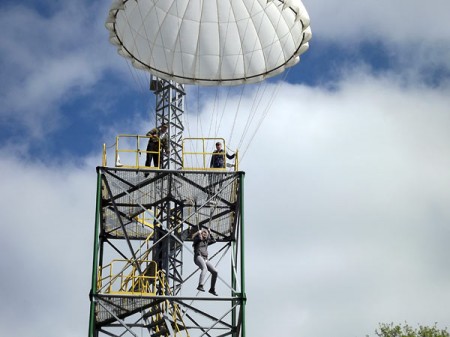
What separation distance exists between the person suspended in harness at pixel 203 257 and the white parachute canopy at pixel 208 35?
5346 mm

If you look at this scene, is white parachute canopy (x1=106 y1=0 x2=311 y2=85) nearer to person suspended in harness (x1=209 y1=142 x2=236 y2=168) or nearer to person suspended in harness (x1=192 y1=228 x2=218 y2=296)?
person suspended in harness (x1=209 y1=142 x2=236 y2=168)

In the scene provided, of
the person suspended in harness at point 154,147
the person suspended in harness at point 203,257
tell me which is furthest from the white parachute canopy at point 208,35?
the person suspended in harness at point 203,257

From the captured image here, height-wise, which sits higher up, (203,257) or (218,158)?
(218,158)

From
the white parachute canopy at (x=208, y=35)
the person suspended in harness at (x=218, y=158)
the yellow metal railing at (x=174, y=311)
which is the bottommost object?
the yellow metal railing at (x=174, y=311)

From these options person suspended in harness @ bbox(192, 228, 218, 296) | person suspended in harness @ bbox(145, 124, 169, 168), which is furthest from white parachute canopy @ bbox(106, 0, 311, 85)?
person suspended in harness @ bbox(192, 228, 218, 296)

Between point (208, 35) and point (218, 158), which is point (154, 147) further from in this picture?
point (208, 35)

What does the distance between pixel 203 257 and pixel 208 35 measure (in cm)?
724

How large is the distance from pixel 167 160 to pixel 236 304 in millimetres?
7816

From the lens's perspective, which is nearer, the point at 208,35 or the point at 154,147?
the point at 208,35

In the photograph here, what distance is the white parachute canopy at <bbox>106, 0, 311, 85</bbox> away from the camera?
42.8 meters

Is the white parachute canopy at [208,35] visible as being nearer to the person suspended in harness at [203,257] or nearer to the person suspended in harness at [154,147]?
the person suspended in harness at [154,147]

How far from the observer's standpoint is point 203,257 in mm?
42188

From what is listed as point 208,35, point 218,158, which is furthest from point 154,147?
point 208,35

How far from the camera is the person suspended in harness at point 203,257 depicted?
41.7 metres
